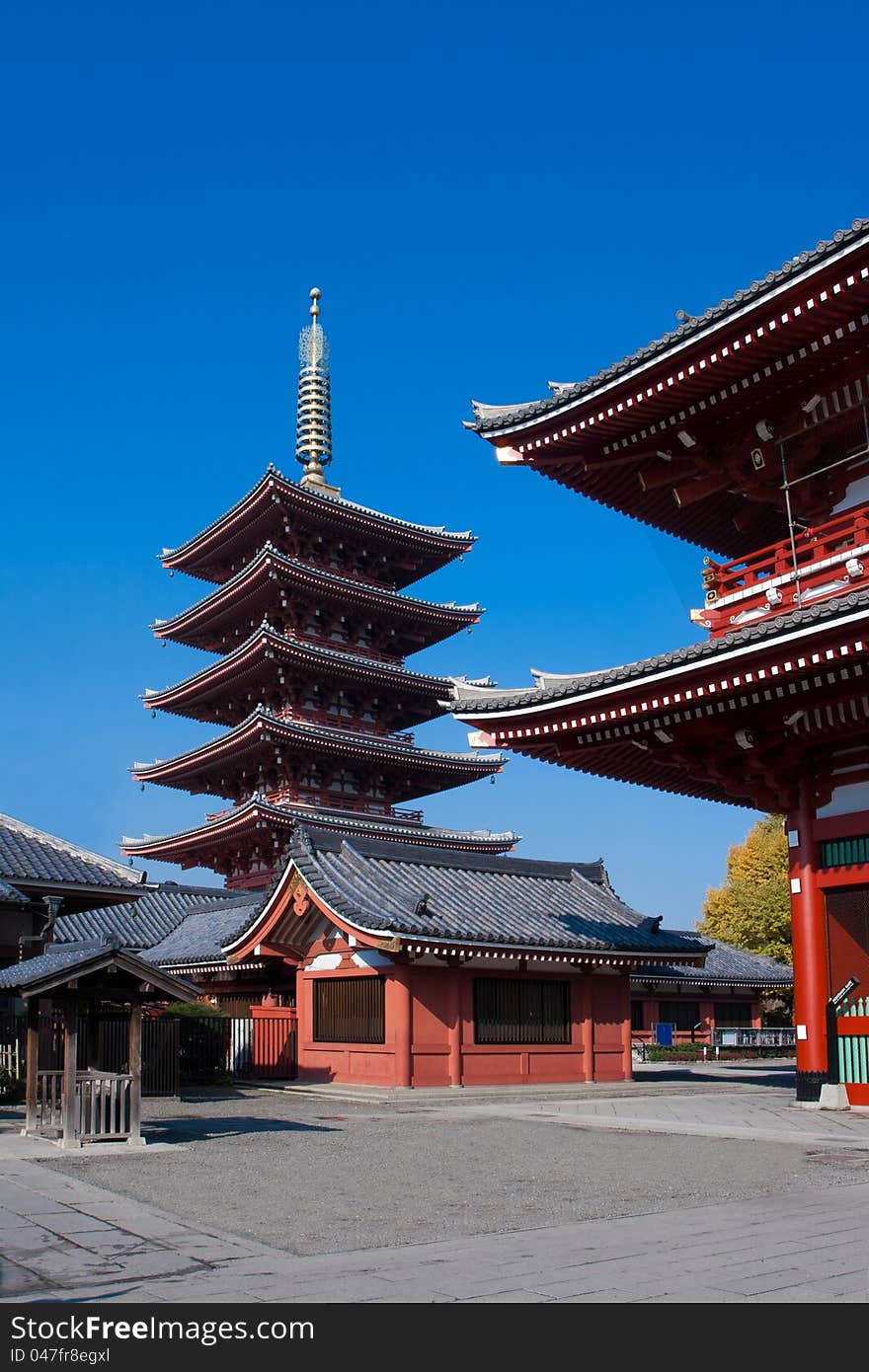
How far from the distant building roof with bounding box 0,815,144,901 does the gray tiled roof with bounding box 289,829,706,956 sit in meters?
4.53

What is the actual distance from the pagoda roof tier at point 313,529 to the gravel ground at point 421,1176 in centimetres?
3101

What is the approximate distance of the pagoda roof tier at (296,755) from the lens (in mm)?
44000

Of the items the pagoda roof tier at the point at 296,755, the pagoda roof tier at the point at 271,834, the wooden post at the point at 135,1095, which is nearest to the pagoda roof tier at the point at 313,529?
the pagoda roof tier at the point at 296,755

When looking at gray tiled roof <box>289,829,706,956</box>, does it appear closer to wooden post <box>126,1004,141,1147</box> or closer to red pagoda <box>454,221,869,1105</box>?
red pagoda <box>454,221,869,1105</box>

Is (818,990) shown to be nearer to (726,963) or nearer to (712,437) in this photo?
(712,437)

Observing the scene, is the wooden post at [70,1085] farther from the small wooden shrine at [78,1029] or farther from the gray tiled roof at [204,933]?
the gray tiled roof at [204,933]

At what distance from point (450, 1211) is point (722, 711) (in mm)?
9107

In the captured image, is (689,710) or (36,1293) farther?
(689,710)

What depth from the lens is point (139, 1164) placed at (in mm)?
12406

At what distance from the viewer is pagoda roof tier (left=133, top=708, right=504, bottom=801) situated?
44000 millimetres

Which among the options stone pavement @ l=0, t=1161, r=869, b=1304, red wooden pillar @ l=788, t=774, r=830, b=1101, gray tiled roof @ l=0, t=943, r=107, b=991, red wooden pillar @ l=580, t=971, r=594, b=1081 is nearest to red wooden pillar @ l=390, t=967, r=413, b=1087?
Answer: red wooden pillar @ l=580, t=971, r=594, b=1081

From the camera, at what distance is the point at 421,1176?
11664 millimetres
